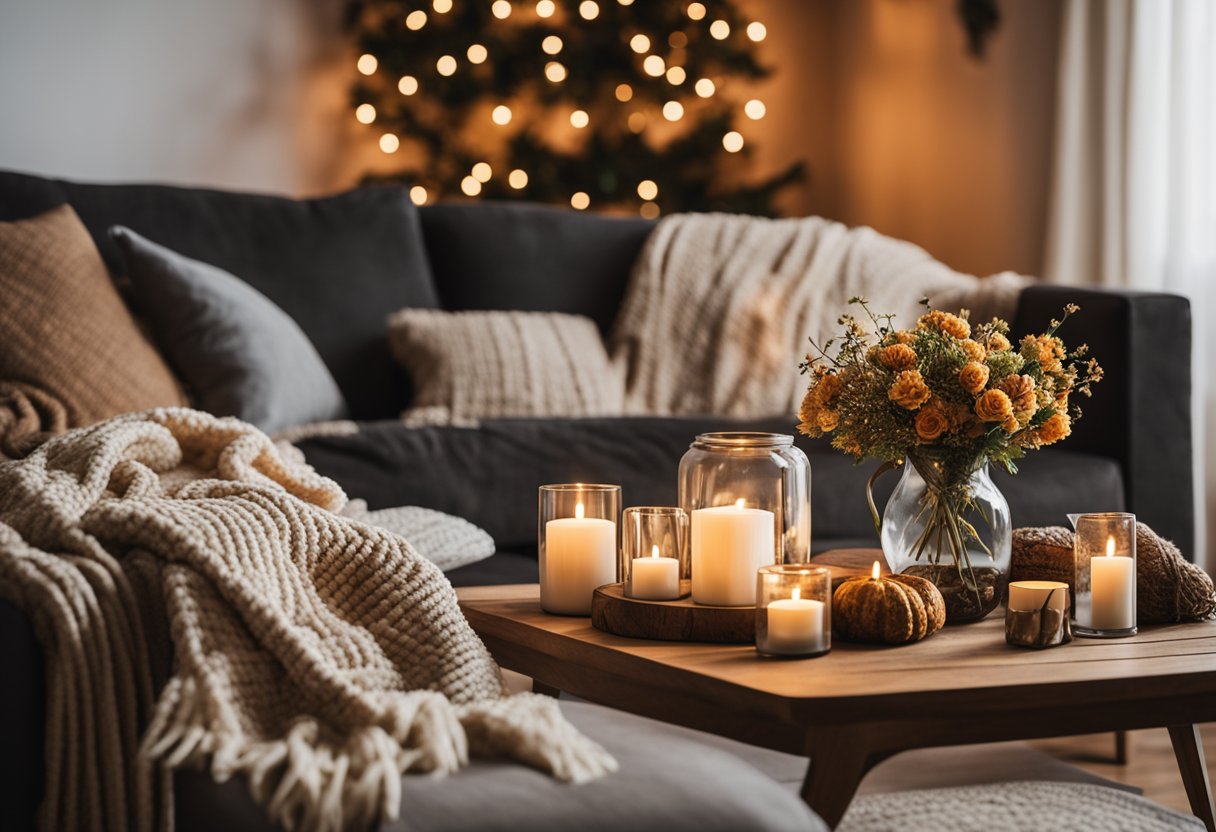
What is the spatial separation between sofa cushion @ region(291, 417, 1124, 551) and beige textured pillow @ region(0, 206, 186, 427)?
31 cm

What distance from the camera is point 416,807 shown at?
97 cm

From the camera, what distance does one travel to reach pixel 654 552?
139cm

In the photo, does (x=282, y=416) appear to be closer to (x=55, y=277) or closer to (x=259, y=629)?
(x=55, y=277)

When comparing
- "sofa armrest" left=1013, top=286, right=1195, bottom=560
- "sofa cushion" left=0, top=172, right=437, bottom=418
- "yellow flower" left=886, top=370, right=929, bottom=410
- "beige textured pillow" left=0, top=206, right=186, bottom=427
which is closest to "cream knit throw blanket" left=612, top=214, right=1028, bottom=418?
"sofa armrest" left=1013, top=286, right=1195, bottom=560

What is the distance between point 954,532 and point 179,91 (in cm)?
314

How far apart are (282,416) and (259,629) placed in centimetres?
122

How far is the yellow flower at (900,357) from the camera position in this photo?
1.39 metres

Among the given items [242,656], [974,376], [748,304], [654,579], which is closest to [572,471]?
[748,304]

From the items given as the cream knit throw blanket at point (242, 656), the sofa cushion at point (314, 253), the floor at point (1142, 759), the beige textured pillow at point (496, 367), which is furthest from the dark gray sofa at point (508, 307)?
the cream knit throw blanket at point (242, 656)

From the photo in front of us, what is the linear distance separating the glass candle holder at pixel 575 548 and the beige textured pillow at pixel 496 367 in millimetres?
1061

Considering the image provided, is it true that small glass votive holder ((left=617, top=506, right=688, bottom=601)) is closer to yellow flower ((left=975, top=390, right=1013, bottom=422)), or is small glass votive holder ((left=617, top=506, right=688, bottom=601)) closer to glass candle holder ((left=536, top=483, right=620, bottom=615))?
glass candle holder ((left=536, top=483, right=620, bottom=615))

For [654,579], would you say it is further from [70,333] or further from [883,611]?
[70,333]

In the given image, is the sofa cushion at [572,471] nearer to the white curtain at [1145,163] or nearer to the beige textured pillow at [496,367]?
the beige textured pillow at [496,367]

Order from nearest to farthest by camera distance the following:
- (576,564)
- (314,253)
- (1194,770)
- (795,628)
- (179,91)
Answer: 1. (795,628)
2. (576,564)
3. (1194,770)
4. (314,253)
5. (179,91)
